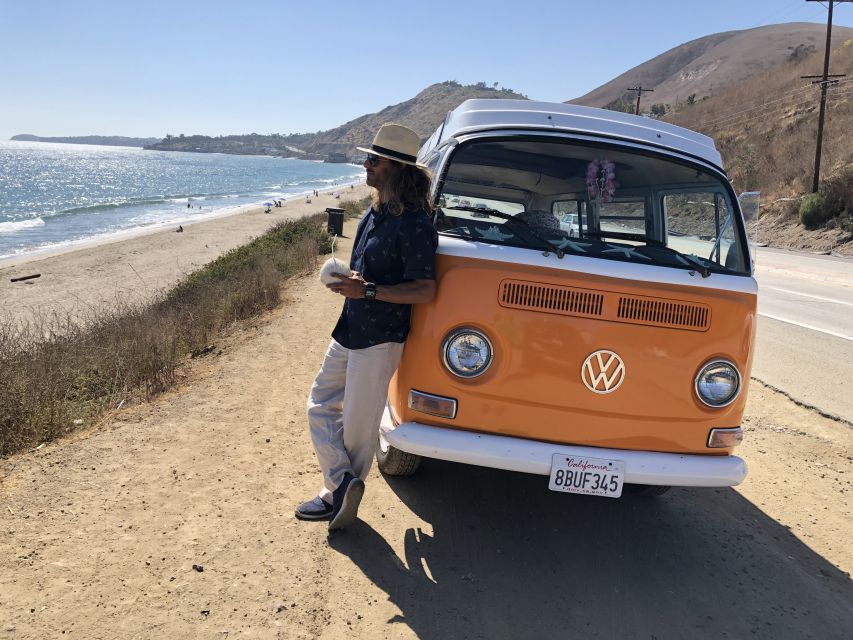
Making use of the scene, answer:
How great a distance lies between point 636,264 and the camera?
340 centimetres

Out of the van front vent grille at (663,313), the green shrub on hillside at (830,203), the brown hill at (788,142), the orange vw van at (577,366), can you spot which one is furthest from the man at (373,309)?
the green shrub on hillside at (830,203)

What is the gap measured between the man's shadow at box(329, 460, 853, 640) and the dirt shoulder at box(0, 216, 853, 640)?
1 cm

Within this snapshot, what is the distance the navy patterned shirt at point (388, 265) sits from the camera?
127 inches

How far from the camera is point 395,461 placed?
4.23 meters

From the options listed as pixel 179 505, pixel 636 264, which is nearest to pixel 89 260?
pixel 179 505

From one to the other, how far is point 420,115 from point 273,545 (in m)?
201

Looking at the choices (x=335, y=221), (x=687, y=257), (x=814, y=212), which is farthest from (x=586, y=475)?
(x=814, y=212)

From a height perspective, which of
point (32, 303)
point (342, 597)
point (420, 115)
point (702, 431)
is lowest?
point (32, 303)

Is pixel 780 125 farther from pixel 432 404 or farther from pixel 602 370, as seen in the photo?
pixel 432 404

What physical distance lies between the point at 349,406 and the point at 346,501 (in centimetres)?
51

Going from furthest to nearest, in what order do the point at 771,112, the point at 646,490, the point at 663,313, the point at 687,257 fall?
1. the point at 771,112
2. the point at 646,490
3. the point at 687,257
4. the point at 663,313

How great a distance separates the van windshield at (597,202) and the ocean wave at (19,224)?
38.9 meters

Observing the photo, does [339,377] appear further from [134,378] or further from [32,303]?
[32,303]

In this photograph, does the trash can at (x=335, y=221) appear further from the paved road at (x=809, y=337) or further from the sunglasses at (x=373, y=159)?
the sunglasses at (x=373, y=159)
